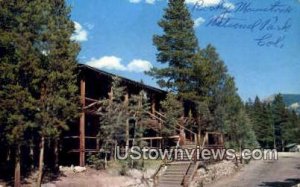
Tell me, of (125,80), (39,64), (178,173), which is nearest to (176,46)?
(125,80)

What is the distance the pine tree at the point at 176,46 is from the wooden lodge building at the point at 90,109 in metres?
3.59

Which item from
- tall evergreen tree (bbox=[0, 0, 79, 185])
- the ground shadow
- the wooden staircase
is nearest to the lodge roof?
tall evergreen tree (bbox=[0, 0, 79, 185])

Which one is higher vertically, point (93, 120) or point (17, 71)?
point (17, 71)

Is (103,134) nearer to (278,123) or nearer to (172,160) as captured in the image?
(172,160)

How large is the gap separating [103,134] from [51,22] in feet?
30.1

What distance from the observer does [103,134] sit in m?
31.9

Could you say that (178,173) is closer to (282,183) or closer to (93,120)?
(282,183)

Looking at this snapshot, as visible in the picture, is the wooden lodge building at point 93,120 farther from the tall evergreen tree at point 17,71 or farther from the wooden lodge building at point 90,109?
the tall evergreen tree at point 17,71

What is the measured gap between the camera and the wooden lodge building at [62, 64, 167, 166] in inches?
1243

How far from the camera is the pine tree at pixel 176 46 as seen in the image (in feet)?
150

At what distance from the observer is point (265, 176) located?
128ft

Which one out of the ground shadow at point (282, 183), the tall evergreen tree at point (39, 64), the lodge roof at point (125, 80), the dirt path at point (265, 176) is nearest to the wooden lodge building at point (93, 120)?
the lodge roof at point (125, 80)

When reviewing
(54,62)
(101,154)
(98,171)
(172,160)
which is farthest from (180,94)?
(54,62)

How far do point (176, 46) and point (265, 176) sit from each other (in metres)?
16.0
